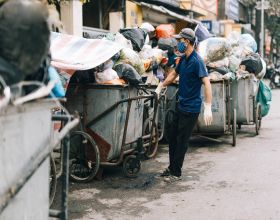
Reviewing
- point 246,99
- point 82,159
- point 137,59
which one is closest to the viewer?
point 82,159

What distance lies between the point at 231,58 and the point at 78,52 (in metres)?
4.23

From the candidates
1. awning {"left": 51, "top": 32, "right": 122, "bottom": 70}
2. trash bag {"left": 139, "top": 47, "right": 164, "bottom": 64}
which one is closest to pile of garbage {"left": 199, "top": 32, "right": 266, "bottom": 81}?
trash bag {"left": 139, "top": 47, "right": 164, "bottom": 64}

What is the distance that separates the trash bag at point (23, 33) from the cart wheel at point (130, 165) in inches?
160

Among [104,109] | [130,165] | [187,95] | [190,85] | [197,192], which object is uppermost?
[190,85]

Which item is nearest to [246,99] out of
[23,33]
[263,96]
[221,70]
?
[221,70]

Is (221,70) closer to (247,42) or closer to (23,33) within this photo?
(247,42)

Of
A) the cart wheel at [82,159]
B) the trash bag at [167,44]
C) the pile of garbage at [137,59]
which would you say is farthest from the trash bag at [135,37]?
the cart wheel at [82,159]

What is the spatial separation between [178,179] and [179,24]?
1539 centimetres

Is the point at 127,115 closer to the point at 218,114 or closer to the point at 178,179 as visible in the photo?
the point at 178,179

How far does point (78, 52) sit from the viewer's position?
19.8 ft

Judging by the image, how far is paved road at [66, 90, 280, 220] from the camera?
5172 millimetres

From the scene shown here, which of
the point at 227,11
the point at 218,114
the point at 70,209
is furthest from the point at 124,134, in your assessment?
the point at 227,11

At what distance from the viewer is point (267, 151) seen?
8.45 metres

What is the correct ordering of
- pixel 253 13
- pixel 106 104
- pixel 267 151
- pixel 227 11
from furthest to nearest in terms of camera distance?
1. pixel 253 13
2. pixel 227 11
3. pixel 267 151
4. pixel 106 104
